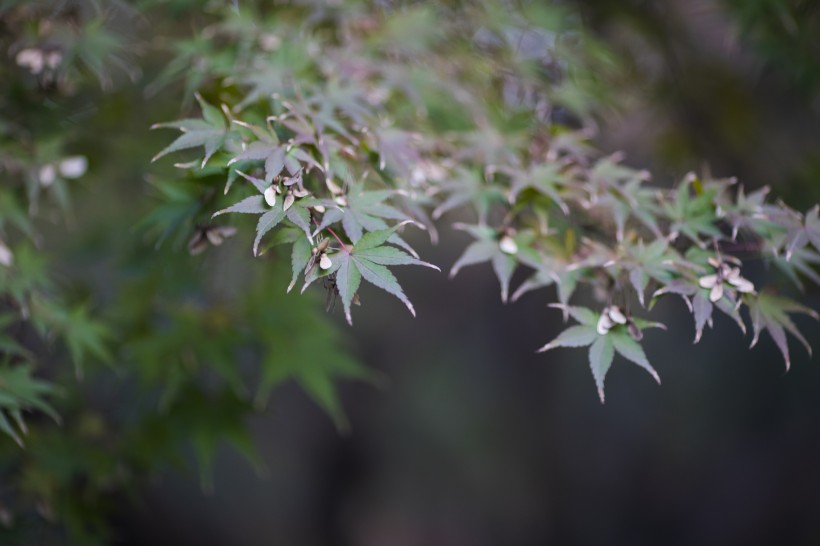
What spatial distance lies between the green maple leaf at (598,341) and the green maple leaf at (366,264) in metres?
0.28

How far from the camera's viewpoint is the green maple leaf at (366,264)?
3.20 ft

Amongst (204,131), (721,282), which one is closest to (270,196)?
(204,131)

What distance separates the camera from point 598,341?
1141 millimetres

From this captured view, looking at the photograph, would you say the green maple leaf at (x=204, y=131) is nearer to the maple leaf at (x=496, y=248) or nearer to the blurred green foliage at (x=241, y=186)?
the blurred green foliage at (x=241, y=186)

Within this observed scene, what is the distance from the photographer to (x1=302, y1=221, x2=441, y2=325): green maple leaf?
975mm

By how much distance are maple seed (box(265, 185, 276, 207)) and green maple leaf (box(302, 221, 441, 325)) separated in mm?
122

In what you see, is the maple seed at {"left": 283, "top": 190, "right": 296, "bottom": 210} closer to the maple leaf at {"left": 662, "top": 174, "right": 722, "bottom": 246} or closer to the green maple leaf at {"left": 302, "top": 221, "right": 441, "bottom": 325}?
the green maple leaf at {"left": 302, "top": 221, "right": 441, "bottom": 325}

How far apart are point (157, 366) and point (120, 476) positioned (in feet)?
1.12

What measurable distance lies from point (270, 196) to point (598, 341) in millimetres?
594

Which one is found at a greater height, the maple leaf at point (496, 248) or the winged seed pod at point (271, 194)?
the winged seed pod at point (271, 194)

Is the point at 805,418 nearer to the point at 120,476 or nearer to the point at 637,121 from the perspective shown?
the point at 637,121

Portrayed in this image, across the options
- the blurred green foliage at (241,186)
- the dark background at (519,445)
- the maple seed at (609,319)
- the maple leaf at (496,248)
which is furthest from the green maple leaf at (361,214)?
the dark background at (519,445)

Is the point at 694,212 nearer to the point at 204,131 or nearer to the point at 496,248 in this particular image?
the point at 496,248

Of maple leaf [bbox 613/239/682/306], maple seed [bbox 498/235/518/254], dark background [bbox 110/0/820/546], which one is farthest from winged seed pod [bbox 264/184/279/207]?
dark background [bbox 110/0/820/546]
